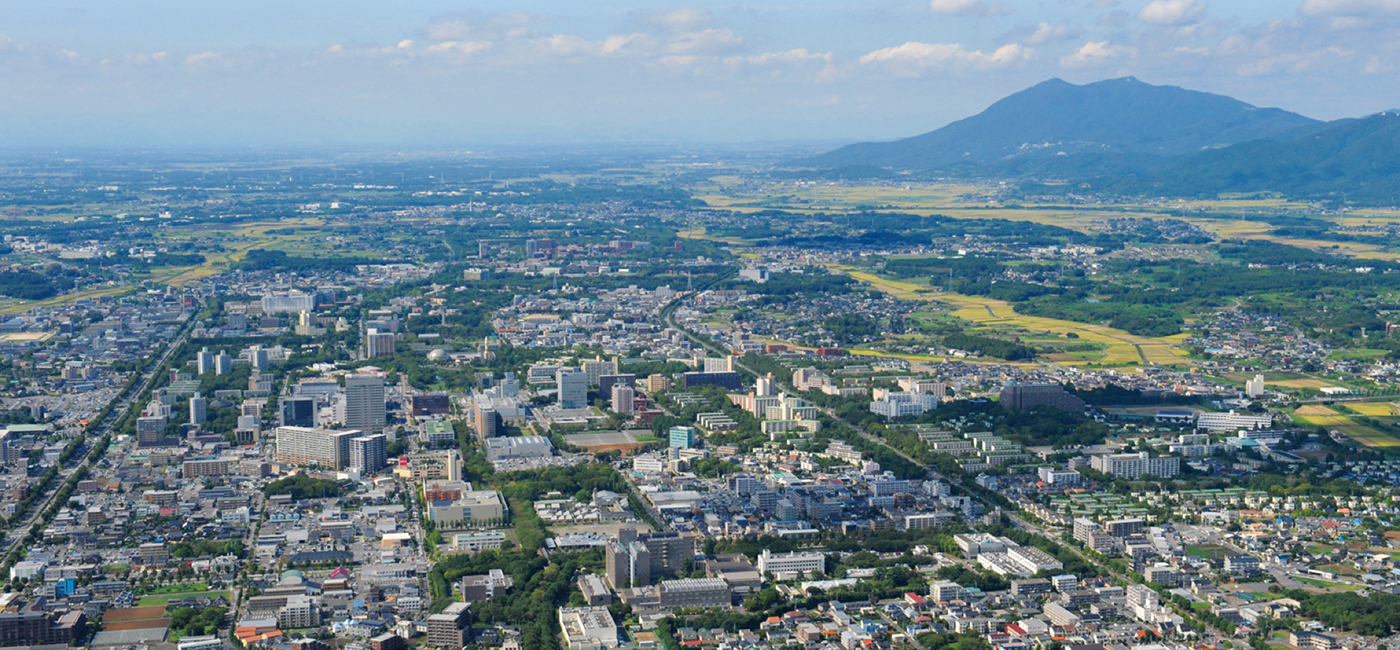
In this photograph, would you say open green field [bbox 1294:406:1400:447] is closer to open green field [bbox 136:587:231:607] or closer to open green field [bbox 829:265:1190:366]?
open green field [bbox 829:265:1190:366]

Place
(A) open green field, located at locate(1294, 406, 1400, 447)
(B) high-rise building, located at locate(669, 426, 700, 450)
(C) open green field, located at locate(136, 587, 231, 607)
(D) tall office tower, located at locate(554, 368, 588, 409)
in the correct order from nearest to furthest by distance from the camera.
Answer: (C) open green field, located at locate(136, 587, 231, 607)
(B) high-rise building, located at locate(669, 426, 700, 450)
(A) open green field, located at locate(1294, 406, 1400, 447)
(D) tall office tower, located at locate(554, 368, 588, 409)

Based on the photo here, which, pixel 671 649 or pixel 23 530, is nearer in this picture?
pixel 671 649

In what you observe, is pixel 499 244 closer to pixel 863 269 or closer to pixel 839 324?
pixel 863 269

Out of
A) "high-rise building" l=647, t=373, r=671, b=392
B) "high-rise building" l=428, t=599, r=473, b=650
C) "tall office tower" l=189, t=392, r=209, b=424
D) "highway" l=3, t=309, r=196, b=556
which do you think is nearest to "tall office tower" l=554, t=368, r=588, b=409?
"high-rise building" l=647, t=373, r=671, b=392

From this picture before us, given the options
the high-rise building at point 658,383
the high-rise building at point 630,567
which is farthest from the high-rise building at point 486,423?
the high-rise building at point 630,567

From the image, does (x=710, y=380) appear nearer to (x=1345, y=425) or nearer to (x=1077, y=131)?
(x=1345, y=425)

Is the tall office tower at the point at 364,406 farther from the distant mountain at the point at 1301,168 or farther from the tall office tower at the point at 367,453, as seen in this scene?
the distant mountain at the point at 1301,168

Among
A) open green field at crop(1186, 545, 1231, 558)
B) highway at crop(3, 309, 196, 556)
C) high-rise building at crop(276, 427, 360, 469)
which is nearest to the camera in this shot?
open green field at crop(1186, 545, 1231, 558)

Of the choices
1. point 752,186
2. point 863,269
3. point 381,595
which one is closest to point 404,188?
point 752,186
